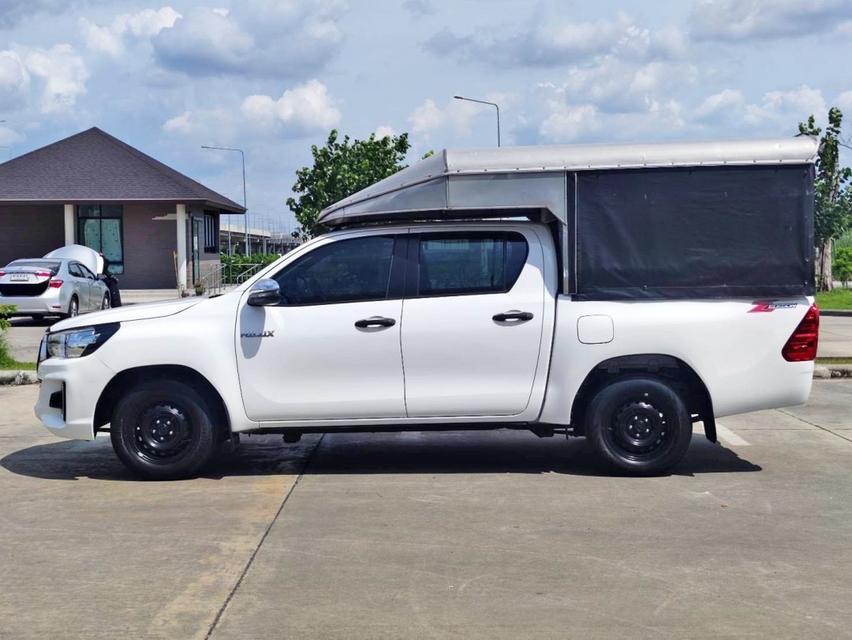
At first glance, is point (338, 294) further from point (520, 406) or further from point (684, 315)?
point (684, 315)

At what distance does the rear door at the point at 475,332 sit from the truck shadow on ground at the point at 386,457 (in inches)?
29.8

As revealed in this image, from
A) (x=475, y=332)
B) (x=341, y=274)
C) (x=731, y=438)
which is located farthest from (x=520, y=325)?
(x=731, y=438)

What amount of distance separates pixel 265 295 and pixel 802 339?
12.4ft

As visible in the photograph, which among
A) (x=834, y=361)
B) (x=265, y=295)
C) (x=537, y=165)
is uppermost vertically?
(x=537, y=165)

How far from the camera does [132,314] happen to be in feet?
25.7

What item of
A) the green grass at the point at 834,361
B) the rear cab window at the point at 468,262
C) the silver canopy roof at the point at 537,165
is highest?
the silver canopy roof at the point at 537,165

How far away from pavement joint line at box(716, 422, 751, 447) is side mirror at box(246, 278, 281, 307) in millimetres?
4148

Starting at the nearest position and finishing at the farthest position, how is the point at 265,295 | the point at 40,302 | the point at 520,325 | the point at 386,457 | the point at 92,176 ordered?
the point at 265,295, the point at 520,325, the point at 386,457, the point at 40,302, the point at 92,176

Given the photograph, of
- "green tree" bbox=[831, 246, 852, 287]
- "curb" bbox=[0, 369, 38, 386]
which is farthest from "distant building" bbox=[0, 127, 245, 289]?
"curb" bbox=[0, 369, 38, 386]

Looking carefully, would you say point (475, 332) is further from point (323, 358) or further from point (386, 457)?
point (386, 457)

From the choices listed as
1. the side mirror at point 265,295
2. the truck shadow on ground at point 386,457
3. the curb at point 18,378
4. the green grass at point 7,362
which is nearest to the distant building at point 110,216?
the green grass at point 7,362

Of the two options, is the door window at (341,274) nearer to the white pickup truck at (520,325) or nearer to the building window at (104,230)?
the white pickup truck at (520,325)

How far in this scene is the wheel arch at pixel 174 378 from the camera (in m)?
7.83

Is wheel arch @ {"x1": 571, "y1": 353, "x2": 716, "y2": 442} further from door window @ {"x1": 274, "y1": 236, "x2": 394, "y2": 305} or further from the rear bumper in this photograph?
the rear bumper
